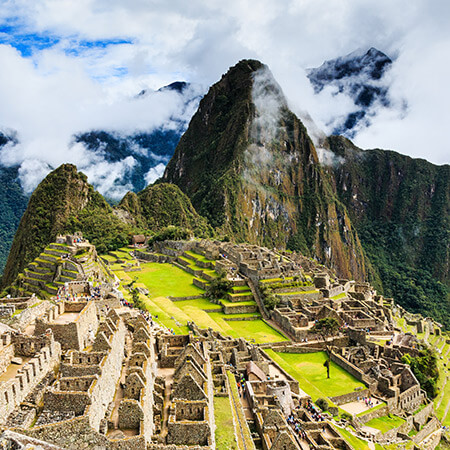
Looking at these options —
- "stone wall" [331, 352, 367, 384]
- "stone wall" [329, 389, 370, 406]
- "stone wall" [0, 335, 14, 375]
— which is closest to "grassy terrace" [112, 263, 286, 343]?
"stone wall" [331, 352, 367, 384]

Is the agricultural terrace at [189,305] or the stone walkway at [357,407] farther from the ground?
the agricultural terrace at [189,305]

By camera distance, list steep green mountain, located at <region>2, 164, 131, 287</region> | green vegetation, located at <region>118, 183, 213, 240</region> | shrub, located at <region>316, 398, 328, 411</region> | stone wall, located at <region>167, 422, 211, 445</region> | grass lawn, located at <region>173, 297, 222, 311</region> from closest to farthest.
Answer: stone wall, located at <region>167, 422, 211, 445</region>, shrub, located at <region>316, 398, 328, 411</region>, grass lawn, located at <region>173, 297, 222, 311</region>, steep green mountain, located at <region>2, 164, 131, 287</region>, green vegetation, located at <region>118, 183, 213, 240</region>

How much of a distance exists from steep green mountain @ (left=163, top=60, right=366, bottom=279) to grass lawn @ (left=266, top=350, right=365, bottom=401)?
364 feet

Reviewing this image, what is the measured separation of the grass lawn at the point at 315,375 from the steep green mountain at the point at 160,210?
222 feet

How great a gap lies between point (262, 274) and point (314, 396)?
23.8m

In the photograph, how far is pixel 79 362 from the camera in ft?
50.0

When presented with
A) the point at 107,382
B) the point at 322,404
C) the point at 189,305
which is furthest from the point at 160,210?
the point at 107,382

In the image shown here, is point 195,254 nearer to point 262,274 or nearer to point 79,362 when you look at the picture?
point 262,274

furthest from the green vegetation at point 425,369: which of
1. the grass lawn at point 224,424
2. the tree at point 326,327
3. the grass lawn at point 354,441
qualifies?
the grass lawn at point 224,424

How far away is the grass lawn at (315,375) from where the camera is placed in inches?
1194

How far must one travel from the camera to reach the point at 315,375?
3347 cm

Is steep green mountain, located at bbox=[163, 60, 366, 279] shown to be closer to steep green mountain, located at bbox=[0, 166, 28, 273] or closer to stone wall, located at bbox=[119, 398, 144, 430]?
steep green mountain, located at bbox=[0, 166, 28, 273]

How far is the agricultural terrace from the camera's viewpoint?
3644 centimetres

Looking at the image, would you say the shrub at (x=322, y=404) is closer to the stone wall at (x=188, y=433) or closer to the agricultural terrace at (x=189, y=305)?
the agricultural terrace at (x=189, y=305)
